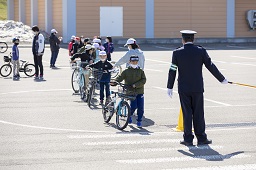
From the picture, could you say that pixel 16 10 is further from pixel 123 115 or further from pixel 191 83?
pixel 191 83

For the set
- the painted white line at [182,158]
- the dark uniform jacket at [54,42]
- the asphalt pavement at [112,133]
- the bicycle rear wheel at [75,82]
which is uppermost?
the dark uniform jacket at [54,42]

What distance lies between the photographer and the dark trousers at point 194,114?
13203mm

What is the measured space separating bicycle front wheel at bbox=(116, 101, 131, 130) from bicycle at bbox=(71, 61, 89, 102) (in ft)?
16.1

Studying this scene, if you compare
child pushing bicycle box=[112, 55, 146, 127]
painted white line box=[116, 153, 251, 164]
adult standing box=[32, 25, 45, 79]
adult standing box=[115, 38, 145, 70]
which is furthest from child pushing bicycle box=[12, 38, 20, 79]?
painted white line box=[116, 153, 251, 164]

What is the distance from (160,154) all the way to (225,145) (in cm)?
157

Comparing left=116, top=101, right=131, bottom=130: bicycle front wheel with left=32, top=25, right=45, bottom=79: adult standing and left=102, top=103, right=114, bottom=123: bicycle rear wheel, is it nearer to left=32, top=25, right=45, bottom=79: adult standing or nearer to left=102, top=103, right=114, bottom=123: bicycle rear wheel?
left=102, top=103, right=114, bottom=123: bicycle rear wheel

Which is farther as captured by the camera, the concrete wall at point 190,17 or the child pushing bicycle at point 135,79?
the concrete wall at point 190,17

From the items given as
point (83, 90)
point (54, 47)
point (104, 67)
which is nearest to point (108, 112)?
point (104, 67)

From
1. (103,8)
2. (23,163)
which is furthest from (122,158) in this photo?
(103,8)

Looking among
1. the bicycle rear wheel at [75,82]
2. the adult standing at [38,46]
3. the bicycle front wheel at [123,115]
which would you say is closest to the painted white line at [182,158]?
the bicycle front wheel at [123,115]

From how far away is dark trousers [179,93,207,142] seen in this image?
13.2 meters

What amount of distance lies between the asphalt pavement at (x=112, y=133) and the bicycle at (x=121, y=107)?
8.4 inches

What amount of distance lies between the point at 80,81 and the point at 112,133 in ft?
21.2

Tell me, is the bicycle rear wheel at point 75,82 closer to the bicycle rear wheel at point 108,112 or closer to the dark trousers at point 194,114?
the bicycle rear wheel at point 108,112
